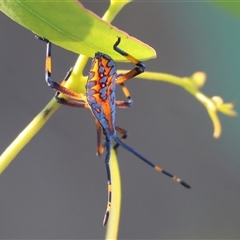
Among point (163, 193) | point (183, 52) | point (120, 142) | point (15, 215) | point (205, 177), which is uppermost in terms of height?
point (183, 52)

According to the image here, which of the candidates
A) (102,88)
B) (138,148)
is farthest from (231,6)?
(138,148)

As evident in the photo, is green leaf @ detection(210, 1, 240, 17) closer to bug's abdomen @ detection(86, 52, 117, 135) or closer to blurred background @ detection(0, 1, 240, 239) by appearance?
bug's abdomen @ detection(86, 52, 117, 135)

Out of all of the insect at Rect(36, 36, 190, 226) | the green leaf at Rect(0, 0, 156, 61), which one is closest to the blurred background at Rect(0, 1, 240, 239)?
the insect at Rect(36, 36, 190, 226)

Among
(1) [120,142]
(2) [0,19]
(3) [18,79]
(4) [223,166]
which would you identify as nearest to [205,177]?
(4) [223,166]

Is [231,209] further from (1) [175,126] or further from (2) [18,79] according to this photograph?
(2) [18,79]

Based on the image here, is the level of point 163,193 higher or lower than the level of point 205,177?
lower

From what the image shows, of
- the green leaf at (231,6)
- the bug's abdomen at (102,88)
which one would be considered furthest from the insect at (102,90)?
the green leaf at (231,6)

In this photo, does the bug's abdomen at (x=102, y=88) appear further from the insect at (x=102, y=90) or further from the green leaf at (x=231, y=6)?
the green leaf at (x=231, y=6)

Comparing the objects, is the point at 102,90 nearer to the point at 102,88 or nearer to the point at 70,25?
the point at 102,88
